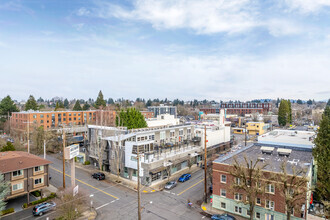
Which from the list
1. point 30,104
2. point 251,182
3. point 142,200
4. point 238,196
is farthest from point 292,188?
point 30,104

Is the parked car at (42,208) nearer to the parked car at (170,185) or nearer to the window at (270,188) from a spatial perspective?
the parked car at (170,185)

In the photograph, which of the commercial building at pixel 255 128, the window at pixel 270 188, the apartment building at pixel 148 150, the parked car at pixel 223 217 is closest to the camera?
the window at pixel 270 188

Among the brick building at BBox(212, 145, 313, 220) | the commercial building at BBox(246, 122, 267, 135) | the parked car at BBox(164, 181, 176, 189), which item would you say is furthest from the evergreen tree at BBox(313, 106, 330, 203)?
the commercial building at BBox(246, 122, 267, 135)

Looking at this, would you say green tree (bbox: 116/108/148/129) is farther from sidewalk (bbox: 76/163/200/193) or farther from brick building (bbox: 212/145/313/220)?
brick building (bbox: 212/145/313/220)

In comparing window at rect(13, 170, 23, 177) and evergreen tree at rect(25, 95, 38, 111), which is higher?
evergreen tree at rect(25, 95, 38, 111)

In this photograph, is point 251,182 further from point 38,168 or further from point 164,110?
point 164,110

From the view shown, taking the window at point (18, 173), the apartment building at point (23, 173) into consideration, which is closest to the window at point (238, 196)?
the apartment building at point (23, 173)

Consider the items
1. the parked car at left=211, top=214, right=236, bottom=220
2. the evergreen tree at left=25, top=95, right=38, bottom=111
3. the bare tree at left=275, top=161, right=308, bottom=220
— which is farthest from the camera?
the evergreen tree at left=25, top=95, right=38, bottom=111
